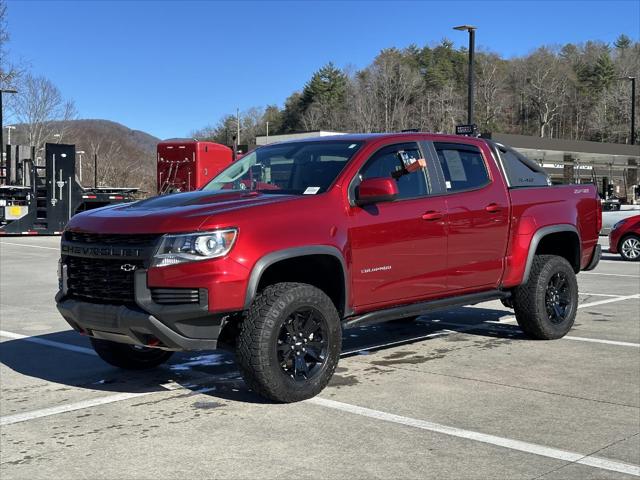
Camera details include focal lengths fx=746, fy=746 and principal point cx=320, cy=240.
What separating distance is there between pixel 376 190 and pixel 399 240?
0.58 meters

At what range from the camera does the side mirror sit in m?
5.68

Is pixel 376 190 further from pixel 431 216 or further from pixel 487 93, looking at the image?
pixel 487 93

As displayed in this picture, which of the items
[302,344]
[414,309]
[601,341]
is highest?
[414,309]

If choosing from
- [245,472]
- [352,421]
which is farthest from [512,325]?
[245,472]

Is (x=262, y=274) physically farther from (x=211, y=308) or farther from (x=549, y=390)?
(x=549, y=390)

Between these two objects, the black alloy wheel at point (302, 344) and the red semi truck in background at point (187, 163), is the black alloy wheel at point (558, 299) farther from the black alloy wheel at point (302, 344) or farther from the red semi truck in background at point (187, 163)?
the red semi truck in background at point (187, 163)

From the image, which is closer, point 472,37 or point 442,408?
point 442,408

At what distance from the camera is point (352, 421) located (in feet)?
16.3

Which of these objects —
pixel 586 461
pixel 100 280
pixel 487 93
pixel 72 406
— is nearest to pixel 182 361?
pixel 72 406

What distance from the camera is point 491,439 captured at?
459cm

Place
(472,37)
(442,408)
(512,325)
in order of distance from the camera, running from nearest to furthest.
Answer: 1. (442,408)
2. (512,325)
3. (472,37)

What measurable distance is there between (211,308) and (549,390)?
8.96ft

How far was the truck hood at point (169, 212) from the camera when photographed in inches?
199

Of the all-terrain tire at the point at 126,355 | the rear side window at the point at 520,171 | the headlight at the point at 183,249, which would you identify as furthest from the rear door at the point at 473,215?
the all-terrain tire at the point at 126,355
